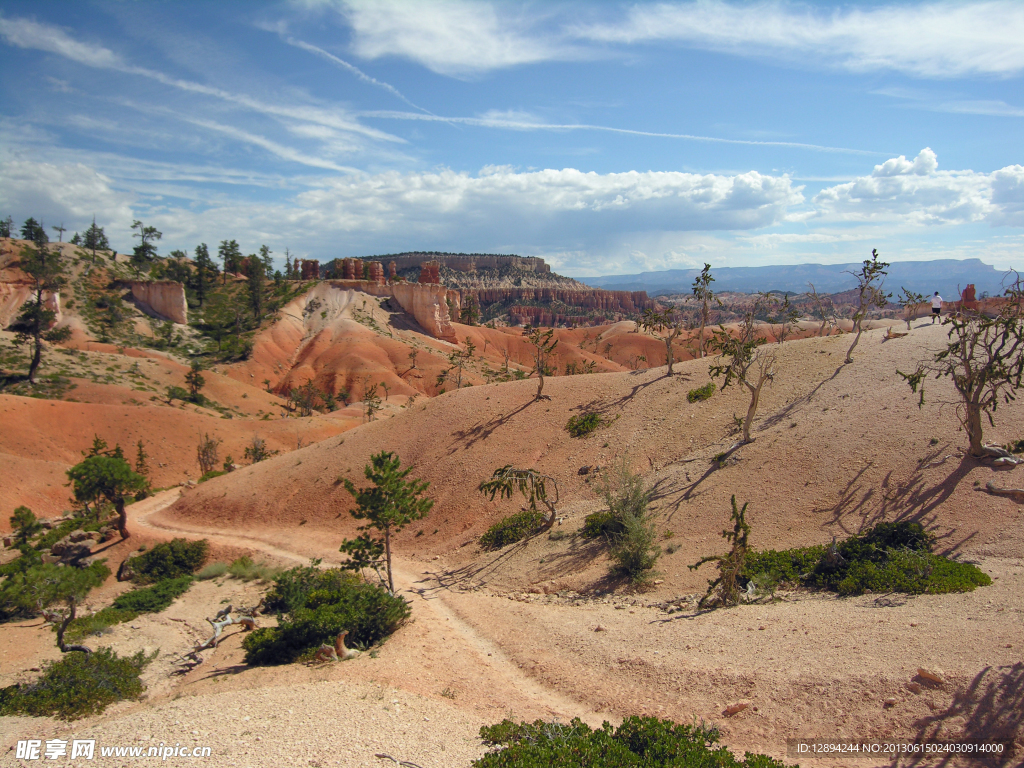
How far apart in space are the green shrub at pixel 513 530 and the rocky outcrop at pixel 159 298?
75.9 m

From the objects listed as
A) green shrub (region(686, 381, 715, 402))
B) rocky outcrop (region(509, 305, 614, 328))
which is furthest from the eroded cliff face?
rocky outcrop (region(509, 305, 614, 328))

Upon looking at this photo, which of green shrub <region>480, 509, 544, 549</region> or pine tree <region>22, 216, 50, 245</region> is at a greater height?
pine tree <region>22, 216, 50, 245</region>

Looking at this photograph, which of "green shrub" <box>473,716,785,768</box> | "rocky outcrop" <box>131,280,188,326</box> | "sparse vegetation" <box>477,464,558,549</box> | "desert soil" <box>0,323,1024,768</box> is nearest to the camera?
"green shrub" <box>473,716,785,768</box>

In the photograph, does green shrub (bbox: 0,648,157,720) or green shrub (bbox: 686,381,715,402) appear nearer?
green shrub (bbox: 0,648,157,720)

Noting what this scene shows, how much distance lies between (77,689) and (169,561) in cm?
1177

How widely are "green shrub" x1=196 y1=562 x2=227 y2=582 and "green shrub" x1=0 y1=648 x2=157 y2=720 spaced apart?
876 cm

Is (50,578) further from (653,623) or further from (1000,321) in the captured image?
(1000,321)

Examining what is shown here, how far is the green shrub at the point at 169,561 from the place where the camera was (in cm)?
Result: 2333

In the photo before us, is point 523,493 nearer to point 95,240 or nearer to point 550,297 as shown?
point 95,240

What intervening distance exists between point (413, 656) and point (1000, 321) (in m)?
19.7

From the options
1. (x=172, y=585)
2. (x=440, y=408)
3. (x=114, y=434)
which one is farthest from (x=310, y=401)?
(x=172, y=585)

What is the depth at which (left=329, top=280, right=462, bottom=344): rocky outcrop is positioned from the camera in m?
97.1

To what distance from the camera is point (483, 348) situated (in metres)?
101

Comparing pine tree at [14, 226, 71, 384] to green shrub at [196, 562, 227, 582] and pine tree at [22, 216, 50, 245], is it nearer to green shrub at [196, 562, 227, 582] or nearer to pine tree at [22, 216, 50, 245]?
pine tree at [22, 216, 50, 245]
